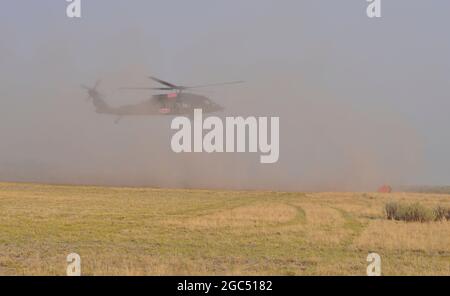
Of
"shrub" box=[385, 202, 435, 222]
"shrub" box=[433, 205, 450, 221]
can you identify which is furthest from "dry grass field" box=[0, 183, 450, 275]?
"shrub" box=[433, 205, 450, 221]

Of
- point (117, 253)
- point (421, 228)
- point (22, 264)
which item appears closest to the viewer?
point (22, 264)

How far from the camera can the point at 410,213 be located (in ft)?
120

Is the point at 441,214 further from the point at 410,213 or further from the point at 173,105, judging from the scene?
the point at 173,105

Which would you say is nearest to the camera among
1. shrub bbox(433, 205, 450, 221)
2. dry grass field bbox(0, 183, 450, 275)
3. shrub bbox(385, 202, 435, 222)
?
dry grass field bbox(0, 183, 450, 275)

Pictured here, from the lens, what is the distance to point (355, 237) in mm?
25953

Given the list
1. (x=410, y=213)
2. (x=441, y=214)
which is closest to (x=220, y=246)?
(x=410, y=213)

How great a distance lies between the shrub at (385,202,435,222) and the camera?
1412 inches

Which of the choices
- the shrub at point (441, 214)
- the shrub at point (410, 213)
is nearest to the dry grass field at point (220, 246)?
the shrub at point (410, 213)

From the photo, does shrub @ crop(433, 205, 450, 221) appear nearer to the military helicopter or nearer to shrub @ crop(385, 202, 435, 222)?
shrub @ crop(385, 202, 435, 222)
